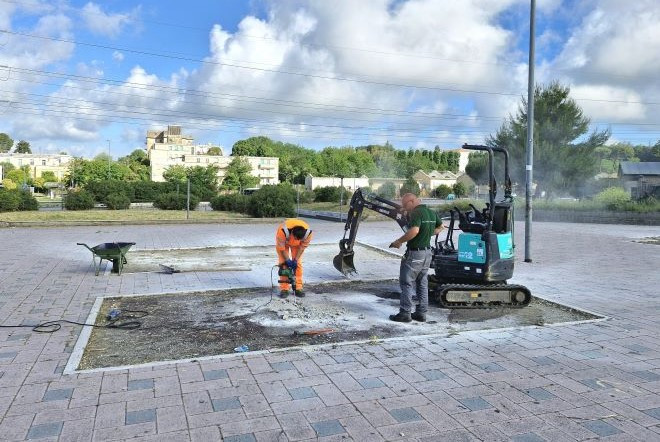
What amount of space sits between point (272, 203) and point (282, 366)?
22062 mm

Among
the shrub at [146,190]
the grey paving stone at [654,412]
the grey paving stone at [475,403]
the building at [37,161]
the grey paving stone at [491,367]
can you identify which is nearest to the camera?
the grey paving stone at [654,412]

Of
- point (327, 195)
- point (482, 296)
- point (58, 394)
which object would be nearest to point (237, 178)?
point (327, 195)

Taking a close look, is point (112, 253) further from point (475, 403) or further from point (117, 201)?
point (117, 201)

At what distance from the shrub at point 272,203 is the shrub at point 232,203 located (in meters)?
1.13

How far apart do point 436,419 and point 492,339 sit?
2391mm

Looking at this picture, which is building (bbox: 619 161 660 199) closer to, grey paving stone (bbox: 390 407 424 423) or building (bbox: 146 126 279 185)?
grey paving stone (bbox: 390 407 424 423)

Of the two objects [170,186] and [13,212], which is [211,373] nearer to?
[13,212]

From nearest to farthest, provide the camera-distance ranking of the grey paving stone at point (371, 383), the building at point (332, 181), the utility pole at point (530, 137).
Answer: the grey paving stone at point (371, 383)
the utility pole at point (530, 137)
the building at point (332, 181)

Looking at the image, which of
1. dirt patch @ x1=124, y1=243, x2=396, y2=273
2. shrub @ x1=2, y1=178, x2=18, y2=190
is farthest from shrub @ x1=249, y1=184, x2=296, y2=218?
shrub @ x1=2, y1=178, x2=18, y2=190

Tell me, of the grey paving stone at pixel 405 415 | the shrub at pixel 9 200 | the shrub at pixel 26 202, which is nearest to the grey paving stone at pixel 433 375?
the grey paving stone at pixel 405 415

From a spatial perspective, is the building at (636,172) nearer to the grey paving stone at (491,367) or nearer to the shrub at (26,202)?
the grey paving stone at (491,367)

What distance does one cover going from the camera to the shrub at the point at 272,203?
26.9 meters

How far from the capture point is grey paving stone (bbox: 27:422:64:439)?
3732 millimetres

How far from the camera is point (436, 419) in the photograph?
13.2 feet
